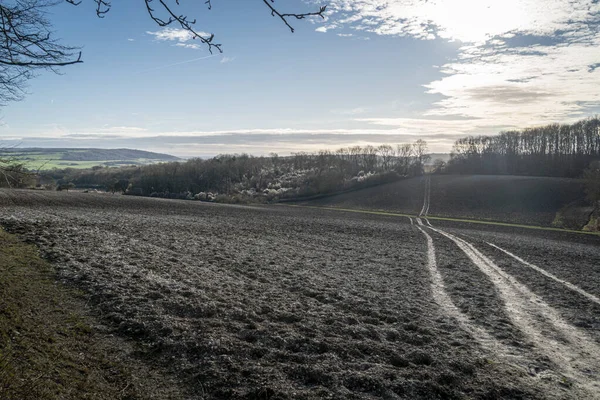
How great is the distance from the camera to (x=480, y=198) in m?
64.8

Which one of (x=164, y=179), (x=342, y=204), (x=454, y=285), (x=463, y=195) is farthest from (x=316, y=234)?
(x=164, y=179)

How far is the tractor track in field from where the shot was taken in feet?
18.8

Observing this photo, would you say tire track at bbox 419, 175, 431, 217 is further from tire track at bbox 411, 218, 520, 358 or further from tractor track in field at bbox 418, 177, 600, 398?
tractor track in field at bbox 418, 177, 600, 398

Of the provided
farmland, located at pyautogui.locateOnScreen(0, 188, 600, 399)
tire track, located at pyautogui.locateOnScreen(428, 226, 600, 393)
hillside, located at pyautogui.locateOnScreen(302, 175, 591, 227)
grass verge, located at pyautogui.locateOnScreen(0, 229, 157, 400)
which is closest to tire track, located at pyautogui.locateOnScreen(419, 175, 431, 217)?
hillside, located at pyautogui.locateOnScreen(302, 175, 591, 227)

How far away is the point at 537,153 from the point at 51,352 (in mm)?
112744

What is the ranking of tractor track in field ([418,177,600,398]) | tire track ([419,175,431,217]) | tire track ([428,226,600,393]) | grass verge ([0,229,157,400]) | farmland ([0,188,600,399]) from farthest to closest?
tire track ([419,175,431,217]), tire track ([428,226,600,393]), tractor track in field ([418,177,600,398]), farmland ([0,188,600,399]), grass verge ([0,229,157,400])

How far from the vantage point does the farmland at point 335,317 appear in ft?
17.2

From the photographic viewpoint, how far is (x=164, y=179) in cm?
9925

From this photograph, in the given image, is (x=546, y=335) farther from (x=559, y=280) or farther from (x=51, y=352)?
(x=51, y=352)

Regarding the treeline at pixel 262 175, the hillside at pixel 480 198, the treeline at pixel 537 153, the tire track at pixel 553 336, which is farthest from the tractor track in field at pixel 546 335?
the treeline at pixel 537 153

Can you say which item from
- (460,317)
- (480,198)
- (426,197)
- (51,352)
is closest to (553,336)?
(460,317)

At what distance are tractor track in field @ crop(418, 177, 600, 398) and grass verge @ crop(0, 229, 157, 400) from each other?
20.0 feet

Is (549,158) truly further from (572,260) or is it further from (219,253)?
(219,253)

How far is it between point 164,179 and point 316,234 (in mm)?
84474
